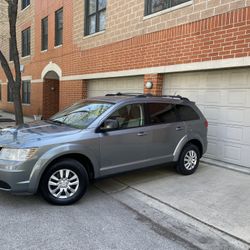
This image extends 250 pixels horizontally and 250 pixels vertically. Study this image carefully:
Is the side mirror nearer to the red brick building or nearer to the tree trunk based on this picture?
the red brick building

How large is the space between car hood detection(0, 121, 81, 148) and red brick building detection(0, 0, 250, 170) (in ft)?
13.0

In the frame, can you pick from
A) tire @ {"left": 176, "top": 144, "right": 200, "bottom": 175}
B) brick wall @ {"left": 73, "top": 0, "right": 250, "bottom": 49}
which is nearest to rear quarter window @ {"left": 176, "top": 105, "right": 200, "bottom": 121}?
tire @ {"left": 176, "top": 144, "right": 200, "bottom": 175}

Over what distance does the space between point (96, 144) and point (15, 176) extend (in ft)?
4.35

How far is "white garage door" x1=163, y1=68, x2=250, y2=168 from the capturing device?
6848mm

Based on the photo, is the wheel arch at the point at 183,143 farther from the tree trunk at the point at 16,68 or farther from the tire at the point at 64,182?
the tree trunk at the point at 16,68

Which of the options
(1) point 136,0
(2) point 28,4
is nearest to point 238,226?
(1) point 136,0

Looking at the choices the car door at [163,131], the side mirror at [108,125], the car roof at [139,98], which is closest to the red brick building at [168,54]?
the car roof at [139,98]

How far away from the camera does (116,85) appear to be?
1069 cm

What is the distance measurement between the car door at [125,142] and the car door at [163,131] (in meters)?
0.18

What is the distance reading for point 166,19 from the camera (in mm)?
8445

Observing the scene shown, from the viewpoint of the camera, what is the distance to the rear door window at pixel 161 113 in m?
5.85

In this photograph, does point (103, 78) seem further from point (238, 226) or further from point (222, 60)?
point (238, 226)

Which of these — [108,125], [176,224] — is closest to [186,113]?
[108,125]

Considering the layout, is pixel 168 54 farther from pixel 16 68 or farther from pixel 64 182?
pixel 16 68
